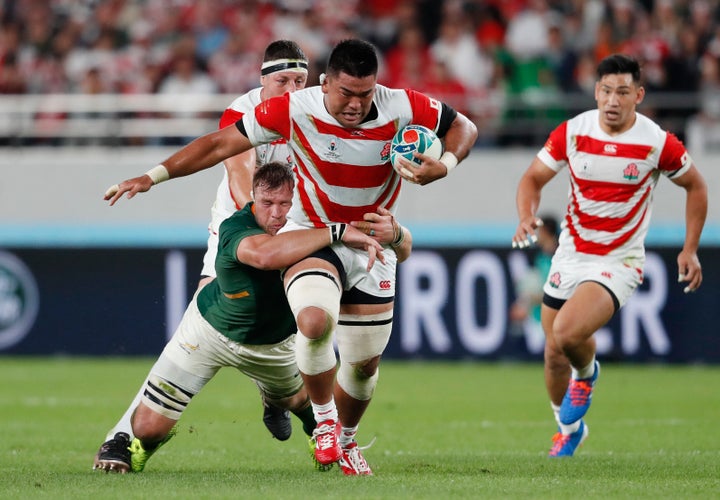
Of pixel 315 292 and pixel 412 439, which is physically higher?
pixel 315 292

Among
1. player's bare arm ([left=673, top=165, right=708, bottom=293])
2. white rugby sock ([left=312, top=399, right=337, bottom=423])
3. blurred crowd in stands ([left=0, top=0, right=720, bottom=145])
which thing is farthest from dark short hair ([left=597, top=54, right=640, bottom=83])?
blurred crowd in stands ([left=0, top=0, right=720, bottom=145])

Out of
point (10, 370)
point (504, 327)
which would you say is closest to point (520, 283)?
point (504, 327)

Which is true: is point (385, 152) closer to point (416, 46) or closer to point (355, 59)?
point (355, 59)

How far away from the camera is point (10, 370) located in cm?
1555

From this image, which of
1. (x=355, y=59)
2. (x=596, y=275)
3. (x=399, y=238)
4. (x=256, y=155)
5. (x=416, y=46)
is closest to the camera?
(x=355, y=59)

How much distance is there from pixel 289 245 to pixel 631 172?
2902 mm

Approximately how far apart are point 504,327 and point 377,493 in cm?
995

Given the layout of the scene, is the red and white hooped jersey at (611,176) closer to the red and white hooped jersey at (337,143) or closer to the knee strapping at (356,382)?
the red and white hooped jersey at (337,143)

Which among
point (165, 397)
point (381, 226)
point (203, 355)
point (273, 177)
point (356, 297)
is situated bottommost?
point (165, 397)

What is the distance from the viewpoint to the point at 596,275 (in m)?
8.86

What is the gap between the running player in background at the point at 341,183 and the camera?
22.9 ft

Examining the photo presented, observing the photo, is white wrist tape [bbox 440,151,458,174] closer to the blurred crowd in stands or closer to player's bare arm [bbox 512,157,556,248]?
player's bare arm [bbox 512,157,556,248]

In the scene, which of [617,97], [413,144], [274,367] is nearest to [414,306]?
[617,97]

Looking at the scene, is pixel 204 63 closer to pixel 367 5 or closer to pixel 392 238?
pixel 367 5
